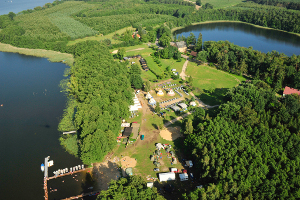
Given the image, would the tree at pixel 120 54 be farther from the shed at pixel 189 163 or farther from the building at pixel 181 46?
the shed at pixel 189 163

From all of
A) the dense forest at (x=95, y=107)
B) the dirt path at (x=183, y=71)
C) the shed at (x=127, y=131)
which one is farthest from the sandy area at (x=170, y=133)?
the dirt path at (x=183, y=71)

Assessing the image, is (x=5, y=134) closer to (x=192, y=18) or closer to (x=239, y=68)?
(x=239, y=68)

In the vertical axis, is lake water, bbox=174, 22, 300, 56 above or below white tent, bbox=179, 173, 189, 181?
above

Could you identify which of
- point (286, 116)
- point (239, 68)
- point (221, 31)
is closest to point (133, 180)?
point (286, 116)

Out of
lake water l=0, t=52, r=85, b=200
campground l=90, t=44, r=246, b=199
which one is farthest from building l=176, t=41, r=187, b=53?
lake water l=0, t=52, r=85, b=200

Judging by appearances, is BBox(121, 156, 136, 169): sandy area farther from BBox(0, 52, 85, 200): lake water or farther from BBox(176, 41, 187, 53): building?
BBox(176, 41, 187, 53): building

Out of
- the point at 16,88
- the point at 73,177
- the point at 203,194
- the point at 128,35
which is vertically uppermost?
the point at 128,35

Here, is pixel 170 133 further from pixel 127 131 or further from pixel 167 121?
pixel 127 131
